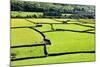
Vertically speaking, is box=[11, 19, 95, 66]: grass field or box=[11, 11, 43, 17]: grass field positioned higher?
box=[11, 11, 43, 17]: grass field

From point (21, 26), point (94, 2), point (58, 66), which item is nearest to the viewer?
point (21, 26)

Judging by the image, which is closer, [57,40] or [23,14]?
[23,14]

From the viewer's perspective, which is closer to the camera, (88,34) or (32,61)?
(32,61)

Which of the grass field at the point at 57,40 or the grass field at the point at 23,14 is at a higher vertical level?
the grass field at the point at 23,14

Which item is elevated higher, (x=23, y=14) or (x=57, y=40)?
(x=23, y=14)

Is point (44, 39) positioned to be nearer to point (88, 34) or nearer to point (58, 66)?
point (58, 66)

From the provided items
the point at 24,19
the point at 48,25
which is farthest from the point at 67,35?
the point at 24,19

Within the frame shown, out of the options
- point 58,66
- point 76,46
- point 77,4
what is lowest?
point 58,66

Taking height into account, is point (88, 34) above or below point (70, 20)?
below
